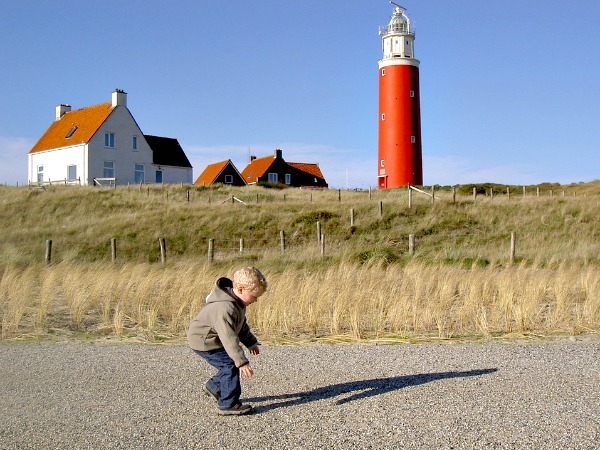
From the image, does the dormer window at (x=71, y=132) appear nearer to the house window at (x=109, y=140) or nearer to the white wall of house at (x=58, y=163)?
the white wall of house at (x=58, y=163)

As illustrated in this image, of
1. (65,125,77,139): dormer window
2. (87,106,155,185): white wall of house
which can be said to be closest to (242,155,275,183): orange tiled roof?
(87,106,155,185): white wall of house

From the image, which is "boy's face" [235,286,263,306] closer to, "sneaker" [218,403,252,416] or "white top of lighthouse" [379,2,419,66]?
"sneaker" [218,403,252,416]

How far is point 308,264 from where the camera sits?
19.2 meters

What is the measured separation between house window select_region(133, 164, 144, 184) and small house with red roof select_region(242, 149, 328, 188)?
15131 mm

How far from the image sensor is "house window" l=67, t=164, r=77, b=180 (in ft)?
163

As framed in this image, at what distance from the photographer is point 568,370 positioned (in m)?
6.37

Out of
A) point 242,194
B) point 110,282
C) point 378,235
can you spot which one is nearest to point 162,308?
point 110,282

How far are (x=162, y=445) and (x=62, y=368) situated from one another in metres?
2.59

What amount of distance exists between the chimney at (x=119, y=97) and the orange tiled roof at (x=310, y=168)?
2194cm

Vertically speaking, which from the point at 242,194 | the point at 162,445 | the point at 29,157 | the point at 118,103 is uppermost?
the point at 118,103

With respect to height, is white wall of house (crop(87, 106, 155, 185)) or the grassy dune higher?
white wall of house (crop(87, 106, 155, 185))

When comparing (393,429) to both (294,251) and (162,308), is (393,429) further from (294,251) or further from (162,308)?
(294,251)

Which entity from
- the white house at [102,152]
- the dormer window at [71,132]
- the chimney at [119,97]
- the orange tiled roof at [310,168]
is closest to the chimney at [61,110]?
the white house at [102,152]

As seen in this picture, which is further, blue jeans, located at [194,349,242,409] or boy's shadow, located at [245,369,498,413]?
boy's shadow, located at [245,369,498,413]
